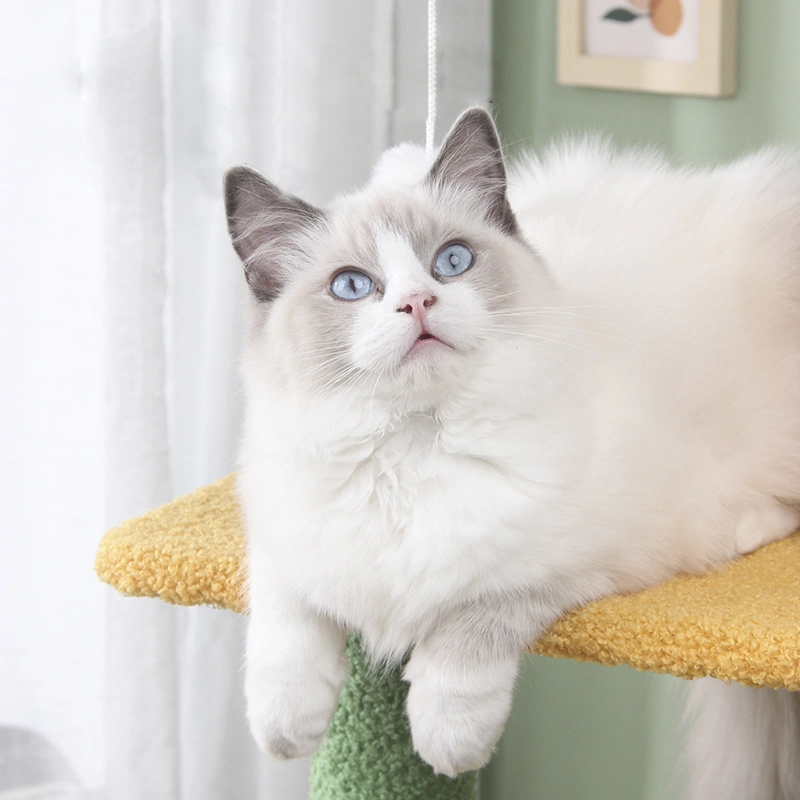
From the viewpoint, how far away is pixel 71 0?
147 cm

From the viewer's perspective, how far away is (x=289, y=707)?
101 cm

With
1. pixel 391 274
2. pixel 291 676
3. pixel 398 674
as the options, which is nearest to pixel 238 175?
pixel 391 274

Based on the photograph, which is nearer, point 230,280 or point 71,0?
point 71,0

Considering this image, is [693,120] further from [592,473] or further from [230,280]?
[592,473]

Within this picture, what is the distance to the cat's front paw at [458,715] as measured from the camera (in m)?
0.96

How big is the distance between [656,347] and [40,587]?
1.03 m

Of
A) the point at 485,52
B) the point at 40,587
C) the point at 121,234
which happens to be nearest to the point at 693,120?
the point at 485,52

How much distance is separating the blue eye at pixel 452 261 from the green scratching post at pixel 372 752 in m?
0.49

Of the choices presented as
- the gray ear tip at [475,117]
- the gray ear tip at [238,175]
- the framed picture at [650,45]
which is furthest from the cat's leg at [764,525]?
the framed picture at [650,45]

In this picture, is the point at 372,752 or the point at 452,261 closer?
the point at 452,261

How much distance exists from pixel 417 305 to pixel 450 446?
0.49 ft

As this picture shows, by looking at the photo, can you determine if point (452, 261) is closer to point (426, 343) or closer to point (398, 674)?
point (426, 343)

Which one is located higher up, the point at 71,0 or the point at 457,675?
the point at 71,0

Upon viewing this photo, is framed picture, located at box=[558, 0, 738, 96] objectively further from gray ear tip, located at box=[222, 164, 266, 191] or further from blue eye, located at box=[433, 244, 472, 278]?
gray ear tip, located at box=[222, 164, 266, 191]
